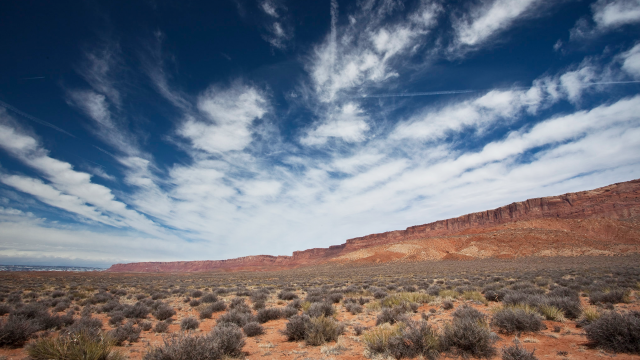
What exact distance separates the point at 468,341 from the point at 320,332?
3621mm

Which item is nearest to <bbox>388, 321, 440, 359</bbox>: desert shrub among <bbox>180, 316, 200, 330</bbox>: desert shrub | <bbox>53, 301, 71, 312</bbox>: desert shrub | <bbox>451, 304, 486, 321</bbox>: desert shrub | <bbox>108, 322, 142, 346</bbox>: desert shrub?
<bbox>451, 304, 486, 321</bbox>: desert shrub

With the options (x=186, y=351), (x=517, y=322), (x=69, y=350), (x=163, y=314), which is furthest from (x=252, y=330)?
(x=517, y=322)

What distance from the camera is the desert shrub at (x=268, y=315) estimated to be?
383 inches

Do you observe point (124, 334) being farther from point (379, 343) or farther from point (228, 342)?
point (379, 343)

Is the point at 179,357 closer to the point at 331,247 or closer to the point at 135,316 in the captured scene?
the point at 135,316

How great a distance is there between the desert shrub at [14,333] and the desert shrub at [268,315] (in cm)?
636

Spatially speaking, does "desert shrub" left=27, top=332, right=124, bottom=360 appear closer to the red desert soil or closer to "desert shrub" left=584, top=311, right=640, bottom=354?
the red desert soil

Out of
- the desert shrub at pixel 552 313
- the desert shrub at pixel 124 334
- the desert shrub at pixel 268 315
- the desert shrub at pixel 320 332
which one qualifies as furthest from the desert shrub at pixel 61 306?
the desert shrub at pixel 552 313

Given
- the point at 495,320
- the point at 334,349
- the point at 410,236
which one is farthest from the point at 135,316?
the point at 410,236

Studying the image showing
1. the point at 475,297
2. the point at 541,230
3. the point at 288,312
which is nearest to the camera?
the point at 288,312

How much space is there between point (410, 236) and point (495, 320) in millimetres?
105446

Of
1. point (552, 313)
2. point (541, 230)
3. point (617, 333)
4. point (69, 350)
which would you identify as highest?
point (541, 230)

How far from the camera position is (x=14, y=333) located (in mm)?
6535

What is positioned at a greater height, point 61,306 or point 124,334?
point 124,334
